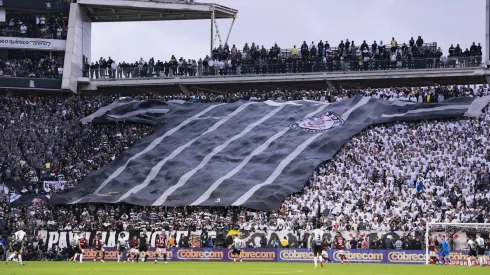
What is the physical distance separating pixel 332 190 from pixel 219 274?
906 inches

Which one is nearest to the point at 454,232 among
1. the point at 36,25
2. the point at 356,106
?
the point at 356,106

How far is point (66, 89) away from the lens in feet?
282

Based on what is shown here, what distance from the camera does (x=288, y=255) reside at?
193ft

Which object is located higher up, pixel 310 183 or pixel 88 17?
pixel 88 17

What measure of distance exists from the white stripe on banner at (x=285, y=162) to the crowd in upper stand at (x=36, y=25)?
26.6m

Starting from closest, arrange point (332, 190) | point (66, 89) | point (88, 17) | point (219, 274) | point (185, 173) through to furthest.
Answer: point (219, 274)
point (332, 190)
point (185, 173)
point (66, 89)
point (88, 17)

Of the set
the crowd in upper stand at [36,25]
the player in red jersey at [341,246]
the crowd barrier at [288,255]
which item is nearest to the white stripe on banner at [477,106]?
the crowd barrier at [288,255]

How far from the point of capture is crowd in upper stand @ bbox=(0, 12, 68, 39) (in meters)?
86.8

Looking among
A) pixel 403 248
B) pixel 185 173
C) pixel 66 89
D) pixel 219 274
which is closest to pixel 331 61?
pixel 185 173

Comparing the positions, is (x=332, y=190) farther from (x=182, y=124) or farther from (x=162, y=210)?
(x=182, y=124)

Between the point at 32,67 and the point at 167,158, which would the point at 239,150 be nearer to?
the point at 167,158

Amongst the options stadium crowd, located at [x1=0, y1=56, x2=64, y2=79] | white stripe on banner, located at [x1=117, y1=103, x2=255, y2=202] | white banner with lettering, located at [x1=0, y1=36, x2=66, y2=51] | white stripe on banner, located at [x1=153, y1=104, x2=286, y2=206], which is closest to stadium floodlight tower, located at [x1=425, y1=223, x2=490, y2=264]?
white stripe on banner, located at [x1=153, y1=104, x2=286, y2=206]

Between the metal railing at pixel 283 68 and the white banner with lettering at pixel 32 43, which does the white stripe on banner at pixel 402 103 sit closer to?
the metal railing at pixel 283 68

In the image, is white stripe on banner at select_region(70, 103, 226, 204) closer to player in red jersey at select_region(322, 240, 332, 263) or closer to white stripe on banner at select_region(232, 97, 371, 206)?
white stripe on banner at select_region(232, 97, 371, 206)
